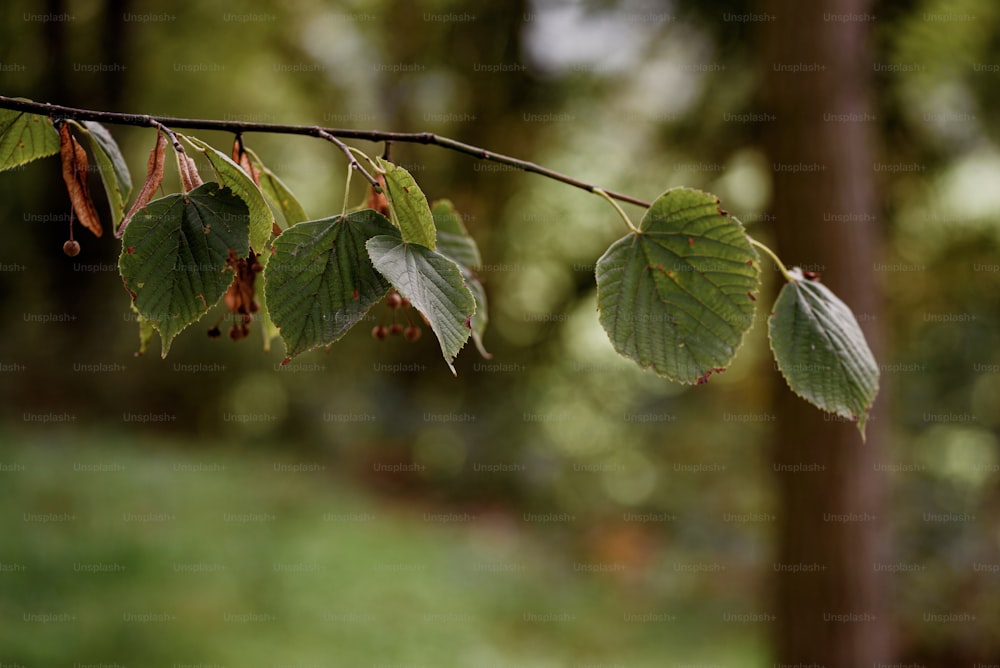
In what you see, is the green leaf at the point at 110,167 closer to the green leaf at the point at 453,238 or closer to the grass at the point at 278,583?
the green leaf at the point at 453,238

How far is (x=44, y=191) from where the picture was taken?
7090mm

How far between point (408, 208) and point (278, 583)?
3941mm

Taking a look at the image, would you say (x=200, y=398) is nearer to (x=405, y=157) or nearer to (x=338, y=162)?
(x=338, y=162)

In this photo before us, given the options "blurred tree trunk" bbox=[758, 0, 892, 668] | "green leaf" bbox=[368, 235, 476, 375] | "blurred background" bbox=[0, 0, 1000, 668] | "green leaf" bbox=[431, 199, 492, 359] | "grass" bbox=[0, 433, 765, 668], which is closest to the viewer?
"green leaf" bbox=[368, 235, 476, 375]

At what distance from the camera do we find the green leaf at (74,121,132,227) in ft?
2.19

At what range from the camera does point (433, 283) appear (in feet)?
1.77

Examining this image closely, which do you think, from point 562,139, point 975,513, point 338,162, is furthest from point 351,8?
point 975,513

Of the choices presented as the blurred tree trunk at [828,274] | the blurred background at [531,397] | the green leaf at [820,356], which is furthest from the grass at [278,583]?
the green leaf at [820,356]

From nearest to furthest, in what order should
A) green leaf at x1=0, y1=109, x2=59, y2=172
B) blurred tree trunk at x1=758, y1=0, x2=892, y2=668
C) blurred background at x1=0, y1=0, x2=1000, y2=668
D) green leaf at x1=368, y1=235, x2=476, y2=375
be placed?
green leaf at x1=368, y1=235, x2=476, y2=375 → green leaf at x1=0, y1=109, x2=59, y2=172 → blurred tree trunk at x1=758, y1=0, x2=892, y2=668 → blurred background at x1=0, y1=0, x2=1000, y2=668

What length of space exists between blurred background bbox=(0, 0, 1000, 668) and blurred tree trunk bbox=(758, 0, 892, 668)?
1 cm

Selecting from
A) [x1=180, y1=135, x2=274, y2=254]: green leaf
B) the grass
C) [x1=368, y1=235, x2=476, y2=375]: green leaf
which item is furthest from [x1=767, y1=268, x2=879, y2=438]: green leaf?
the grass

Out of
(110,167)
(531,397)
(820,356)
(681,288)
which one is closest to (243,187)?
(110,167)

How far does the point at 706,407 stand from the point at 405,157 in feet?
10.8

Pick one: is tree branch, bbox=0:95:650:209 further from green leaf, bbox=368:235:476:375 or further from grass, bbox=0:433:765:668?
grass, bbox=0:433:765:668
